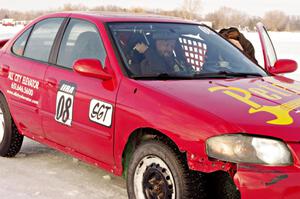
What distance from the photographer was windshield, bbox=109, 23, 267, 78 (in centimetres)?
400

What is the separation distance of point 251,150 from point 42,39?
2.78 m

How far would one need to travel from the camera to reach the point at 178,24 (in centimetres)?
470

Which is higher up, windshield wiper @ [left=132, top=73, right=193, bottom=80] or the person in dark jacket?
windshield wiper @ [left=132, top=73, right=193, bottom=80]

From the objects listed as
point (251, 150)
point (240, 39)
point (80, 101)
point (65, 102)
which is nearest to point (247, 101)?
point (251, 150)

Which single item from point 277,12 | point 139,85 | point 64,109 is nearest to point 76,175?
point 64,109

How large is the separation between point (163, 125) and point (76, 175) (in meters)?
1.74

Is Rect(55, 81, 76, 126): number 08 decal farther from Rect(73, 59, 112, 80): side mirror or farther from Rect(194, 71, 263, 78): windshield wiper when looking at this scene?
Rect(194, 71, 263, 78): windshield wiper

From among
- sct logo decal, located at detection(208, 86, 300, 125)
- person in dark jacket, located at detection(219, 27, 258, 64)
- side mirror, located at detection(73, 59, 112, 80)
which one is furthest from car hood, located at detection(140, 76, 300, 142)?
person in dark jacket, located at detection(219, 27, 258, 64)

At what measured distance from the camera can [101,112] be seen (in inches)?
152

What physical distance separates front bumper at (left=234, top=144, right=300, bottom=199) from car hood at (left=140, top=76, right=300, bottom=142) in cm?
20

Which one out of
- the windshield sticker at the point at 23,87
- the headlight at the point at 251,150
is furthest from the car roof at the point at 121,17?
the headlight at the point at 251,150

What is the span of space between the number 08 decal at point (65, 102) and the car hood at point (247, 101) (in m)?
0.79

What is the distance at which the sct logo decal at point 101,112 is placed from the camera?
377cm

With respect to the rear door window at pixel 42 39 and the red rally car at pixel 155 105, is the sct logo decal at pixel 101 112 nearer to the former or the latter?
the red rally car at pixel 155 105
